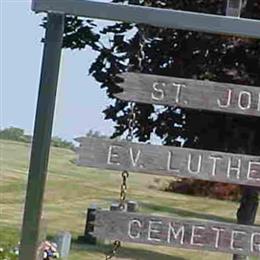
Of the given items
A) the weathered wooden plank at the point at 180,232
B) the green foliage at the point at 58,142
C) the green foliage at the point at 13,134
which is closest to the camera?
the weathered wooden plank at the point at 180,232

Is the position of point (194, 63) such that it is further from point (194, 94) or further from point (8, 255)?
point (194, 94)

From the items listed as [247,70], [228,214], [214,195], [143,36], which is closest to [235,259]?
[247,70]

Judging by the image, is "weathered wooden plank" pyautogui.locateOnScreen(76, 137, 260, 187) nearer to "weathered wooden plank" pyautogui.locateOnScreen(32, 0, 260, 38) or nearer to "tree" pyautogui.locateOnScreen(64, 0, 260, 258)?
"weathered wooden plank" pyautogui.locateOnScreen(32, 0, 260, 38)

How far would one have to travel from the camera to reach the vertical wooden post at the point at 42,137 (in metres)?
5.39

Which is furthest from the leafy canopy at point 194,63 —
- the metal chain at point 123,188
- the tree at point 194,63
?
the metal chain at point 123,188

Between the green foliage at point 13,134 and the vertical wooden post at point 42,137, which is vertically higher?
the green foliage at point 13,134

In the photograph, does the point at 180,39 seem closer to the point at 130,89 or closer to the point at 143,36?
the point at 143,36

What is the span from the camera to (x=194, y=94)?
534 cm

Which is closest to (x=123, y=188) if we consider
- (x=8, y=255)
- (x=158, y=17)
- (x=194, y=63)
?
(x=158, y=17)

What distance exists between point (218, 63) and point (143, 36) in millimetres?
4225

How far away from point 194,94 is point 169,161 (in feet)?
1.20

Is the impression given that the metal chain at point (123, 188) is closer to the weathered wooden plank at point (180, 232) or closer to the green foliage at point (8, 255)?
the weathered wooden plank at point (180, 232)

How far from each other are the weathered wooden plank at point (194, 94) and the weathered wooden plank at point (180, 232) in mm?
584

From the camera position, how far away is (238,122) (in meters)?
10.1
